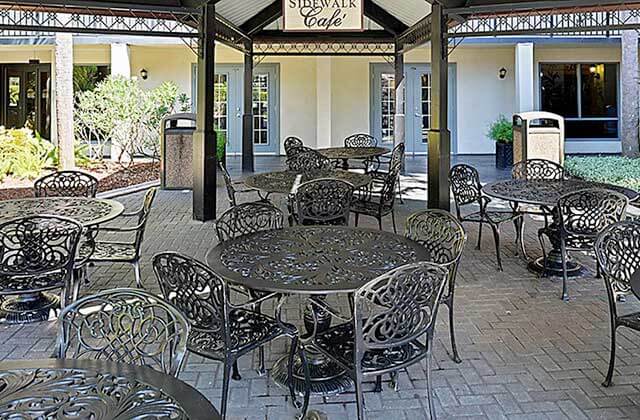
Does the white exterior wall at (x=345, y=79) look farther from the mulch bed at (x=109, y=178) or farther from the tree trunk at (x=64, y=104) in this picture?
the tree trunk at (x=64, y=104)

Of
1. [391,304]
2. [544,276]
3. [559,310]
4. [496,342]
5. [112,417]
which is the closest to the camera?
[112,417]

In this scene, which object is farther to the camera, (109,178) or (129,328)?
(109,178)

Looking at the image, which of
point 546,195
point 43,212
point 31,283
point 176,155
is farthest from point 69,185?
point 176,155

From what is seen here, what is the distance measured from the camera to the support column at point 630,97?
12008 mm

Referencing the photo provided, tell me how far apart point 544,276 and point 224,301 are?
357 centimetres

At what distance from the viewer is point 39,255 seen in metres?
3.78

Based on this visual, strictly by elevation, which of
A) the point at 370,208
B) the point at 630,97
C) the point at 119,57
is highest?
the point at 119,57

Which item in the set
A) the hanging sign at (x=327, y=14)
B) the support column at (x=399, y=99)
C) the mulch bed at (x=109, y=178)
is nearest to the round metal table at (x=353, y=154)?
the hanging sign at (x=327, y=14)

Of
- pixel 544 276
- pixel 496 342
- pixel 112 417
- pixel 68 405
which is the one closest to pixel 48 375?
pixel 68 405

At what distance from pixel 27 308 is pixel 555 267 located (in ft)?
14.2

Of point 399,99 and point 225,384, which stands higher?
point 399,99

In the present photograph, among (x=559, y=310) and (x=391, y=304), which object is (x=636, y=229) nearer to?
(x=559, y=310)

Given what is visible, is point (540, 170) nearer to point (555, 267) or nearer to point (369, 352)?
point (555, 267)

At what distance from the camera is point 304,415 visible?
2875mm
